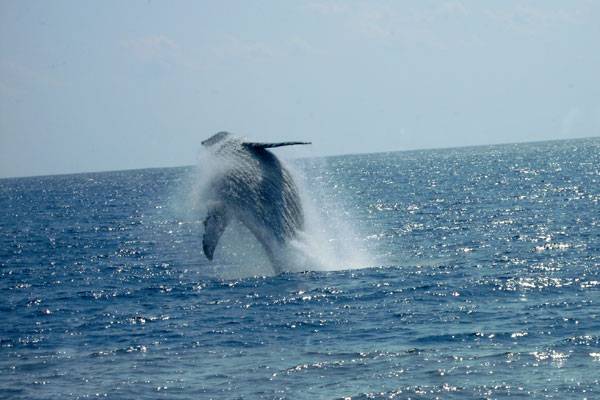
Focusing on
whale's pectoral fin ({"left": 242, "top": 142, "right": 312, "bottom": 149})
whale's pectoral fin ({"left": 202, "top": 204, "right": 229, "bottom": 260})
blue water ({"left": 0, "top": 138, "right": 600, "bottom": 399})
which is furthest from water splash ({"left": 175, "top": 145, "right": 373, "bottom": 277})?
whale's pectoral fin ({"left": 242, "top": 142, "right": 312, "bottom": 149})

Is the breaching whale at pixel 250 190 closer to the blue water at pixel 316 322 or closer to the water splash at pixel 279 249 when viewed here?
the water splash at pixel 279 249

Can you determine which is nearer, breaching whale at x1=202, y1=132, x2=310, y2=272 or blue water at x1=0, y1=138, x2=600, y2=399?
blue water at x1=0, y1=138, x2=600, y2=399

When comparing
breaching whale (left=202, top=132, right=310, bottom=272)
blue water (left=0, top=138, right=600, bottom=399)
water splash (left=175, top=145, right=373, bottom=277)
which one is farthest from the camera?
water splash (left=175, top=145, right=373, bottom=277)

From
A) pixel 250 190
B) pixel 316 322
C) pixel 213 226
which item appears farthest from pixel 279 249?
pixel 316 322

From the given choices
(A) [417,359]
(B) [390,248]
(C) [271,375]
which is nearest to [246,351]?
(C) [271,375]

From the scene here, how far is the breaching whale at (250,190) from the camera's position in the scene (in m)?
30.0

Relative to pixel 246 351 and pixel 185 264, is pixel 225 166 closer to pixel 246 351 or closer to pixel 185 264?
pixel 246 351

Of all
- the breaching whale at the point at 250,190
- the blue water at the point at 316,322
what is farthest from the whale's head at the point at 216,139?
the blue water at the point at 316,322

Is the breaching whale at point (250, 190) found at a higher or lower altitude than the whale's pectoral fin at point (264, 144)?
lower

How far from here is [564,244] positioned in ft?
141

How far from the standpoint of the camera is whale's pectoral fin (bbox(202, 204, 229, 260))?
93.9 feet

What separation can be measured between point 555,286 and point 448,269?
5985mm

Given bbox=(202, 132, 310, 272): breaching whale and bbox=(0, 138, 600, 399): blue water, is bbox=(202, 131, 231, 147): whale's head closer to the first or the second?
bbox=(202, 132, 310, 272): breaching whale

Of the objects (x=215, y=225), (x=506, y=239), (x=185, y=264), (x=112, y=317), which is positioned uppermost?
(x=506, y=239)
